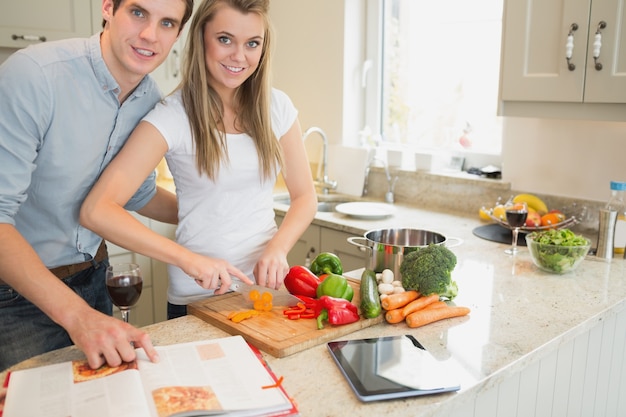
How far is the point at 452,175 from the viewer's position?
298 centimetres

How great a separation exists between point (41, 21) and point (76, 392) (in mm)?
2578

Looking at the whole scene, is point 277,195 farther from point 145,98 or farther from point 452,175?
point 145,98

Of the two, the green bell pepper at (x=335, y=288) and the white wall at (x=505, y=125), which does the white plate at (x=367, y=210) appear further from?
the green bell pepper at (x=335, y=288)

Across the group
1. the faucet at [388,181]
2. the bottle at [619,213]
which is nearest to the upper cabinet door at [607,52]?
the bottle at [619,213]

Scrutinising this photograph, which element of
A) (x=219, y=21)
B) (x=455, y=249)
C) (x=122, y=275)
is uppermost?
(x=219, y=21)

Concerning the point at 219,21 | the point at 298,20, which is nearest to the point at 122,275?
the point at 219,21

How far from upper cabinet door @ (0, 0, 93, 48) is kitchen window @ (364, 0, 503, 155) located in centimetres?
153

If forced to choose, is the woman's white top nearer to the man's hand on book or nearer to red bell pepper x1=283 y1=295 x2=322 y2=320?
red bell pepper x1=283 y1=295 x2=322 y2=320

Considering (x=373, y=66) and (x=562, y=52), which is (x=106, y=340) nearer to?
(x=562, y=52)

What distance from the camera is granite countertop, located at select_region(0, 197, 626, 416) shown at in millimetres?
1109

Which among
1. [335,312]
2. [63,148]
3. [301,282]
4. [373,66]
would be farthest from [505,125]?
[63,148]

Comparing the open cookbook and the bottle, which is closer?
the open cookbook

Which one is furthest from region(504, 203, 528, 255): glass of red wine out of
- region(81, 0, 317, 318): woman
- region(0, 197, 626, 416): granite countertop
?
region(81, 0, 317, 318): woman

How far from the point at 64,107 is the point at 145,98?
251mm
